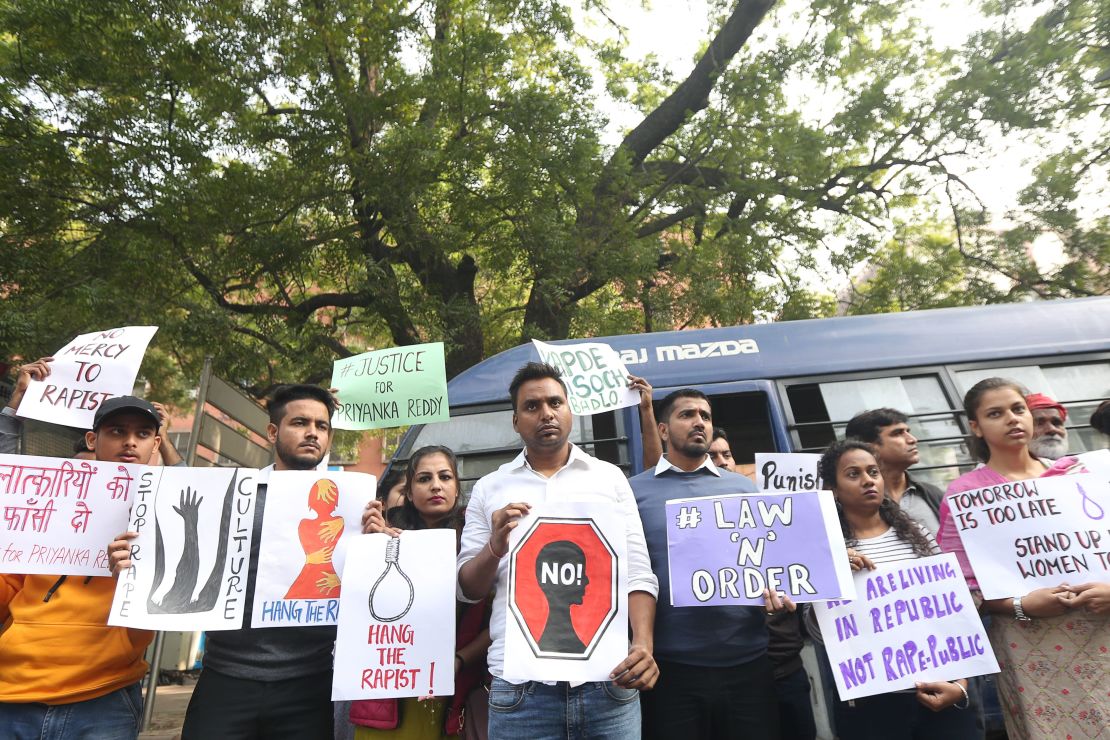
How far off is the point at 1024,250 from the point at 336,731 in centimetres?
1223

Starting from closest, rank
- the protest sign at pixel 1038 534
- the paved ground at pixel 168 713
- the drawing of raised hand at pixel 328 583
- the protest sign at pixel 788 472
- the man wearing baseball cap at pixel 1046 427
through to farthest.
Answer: the protest sign at pixel 1038 534
the drawing of raised hand at pixel 328 583
the man wearing baseball cap at pixel 1046 427
the protest sign at pixel 788 472
the paved ground at pixel 168 713

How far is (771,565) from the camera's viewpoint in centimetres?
282

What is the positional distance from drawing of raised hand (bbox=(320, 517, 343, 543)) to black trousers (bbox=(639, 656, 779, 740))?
1496 millimetres

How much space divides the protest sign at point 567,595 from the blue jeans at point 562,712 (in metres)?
0.11

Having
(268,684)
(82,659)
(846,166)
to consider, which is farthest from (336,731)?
(846,166)

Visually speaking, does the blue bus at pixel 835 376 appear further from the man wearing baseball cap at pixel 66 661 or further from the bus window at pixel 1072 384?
the man wearing baseball cap at pixel 66 661

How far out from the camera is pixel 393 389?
4.50 m

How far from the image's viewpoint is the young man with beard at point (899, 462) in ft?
12.4

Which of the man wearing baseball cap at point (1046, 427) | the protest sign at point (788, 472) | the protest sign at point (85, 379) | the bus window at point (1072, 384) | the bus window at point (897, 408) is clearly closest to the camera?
the protest sign at point (85, 379)

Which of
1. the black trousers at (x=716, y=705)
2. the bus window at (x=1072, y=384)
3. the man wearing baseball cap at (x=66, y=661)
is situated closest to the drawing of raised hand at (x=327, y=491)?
the man wearing baseball cap at (x=66, y=661)

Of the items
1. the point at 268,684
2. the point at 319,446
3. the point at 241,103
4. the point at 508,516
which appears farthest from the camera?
the point at 241,103

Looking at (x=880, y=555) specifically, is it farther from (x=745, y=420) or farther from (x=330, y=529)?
(x=745, y=420)

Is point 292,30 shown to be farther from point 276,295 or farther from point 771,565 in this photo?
point 771,565

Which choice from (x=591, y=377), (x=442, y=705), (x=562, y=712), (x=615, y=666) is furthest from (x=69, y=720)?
(x=591, y=377)
